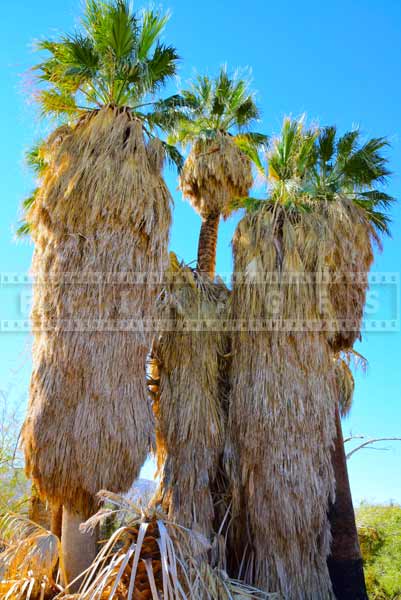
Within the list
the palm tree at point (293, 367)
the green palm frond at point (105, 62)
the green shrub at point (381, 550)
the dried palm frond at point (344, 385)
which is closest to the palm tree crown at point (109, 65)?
the green palm frond at point (105, 62)

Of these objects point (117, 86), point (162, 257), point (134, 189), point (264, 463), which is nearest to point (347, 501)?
point (264, 463)

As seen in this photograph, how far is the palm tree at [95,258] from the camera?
950 centimetres

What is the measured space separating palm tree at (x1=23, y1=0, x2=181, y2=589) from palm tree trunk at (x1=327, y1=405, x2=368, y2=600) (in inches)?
178

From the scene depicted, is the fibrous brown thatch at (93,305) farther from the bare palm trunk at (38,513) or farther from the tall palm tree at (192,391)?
the bare palm trunk at (38,513)

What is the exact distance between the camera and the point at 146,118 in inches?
476

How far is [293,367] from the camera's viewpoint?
37.4 ft

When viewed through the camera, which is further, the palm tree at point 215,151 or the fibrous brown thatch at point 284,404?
the palm tree at point 215,151

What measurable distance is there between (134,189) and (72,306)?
2370 millimetres

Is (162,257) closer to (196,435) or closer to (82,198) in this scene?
(82,198)

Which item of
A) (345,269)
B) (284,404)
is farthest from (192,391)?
(345,269)

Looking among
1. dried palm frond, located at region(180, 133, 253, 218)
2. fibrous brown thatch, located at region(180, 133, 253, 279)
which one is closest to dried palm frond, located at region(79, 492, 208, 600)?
fibrous brown thatch, located at region(180, 133, 253, 279)

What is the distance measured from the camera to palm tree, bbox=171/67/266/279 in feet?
47.7

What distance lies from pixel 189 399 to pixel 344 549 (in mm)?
4218

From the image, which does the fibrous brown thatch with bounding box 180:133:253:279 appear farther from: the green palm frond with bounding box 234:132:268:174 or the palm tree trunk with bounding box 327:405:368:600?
the palm tree trunk with bounding box 327:405:368:600
